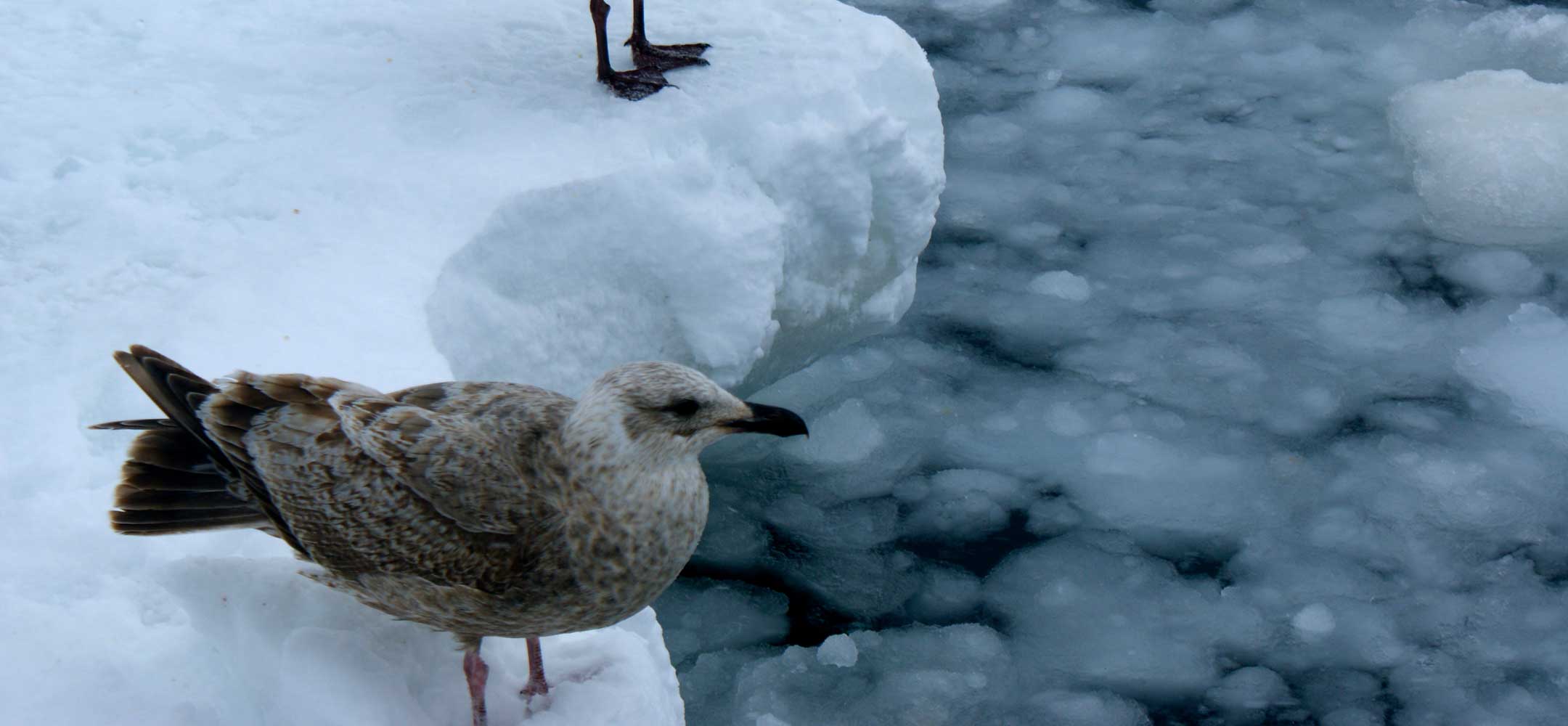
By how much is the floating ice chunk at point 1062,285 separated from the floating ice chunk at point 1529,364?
3.68 ft

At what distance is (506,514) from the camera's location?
1.85m

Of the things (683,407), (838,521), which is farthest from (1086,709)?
(683,407)

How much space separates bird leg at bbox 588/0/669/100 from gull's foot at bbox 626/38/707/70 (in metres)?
0.05

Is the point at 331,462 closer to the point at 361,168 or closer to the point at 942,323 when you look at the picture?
the point at 361,168

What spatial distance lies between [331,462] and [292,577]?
9.6 inches

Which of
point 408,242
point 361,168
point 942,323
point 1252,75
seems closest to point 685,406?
point 408,242

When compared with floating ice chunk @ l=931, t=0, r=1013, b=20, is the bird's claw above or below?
above

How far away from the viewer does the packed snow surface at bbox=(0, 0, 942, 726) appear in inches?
75.0

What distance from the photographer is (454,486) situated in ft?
6.07

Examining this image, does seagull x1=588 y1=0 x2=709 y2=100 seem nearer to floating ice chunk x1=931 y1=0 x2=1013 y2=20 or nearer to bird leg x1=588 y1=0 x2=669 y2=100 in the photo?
bird leg x1=588 y1=0 x2=669 y2=100

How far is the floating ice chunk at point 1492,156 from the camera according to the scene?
4.59m

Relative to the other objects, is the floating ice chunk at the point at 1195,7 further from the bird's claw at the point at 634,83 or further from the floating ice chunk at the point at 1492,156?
the bird's claw at the point at 634,83

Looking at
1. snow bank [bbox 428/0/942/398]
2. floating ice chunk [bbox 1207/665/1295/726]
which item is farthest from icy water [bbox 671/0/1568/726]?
snow bank [bbox 428/0/942/398]

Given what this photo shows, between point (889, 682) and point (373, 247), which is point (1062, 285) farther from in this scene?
point (373, 247)
